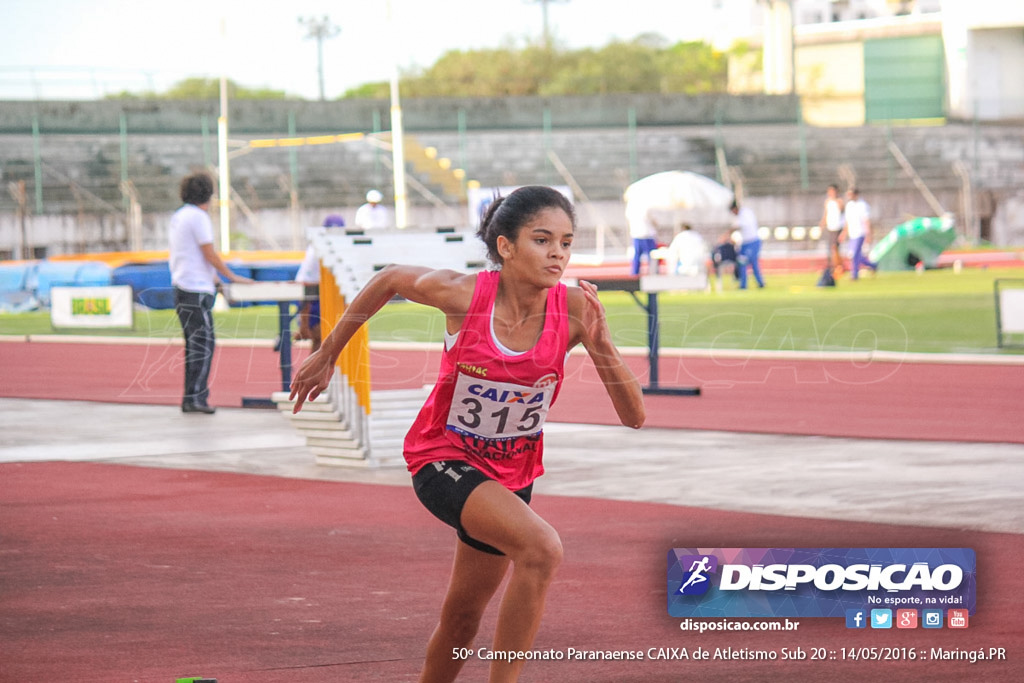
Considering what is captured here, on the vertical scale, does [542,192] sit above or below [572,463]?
above

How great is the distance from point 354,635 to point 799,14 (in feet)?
306

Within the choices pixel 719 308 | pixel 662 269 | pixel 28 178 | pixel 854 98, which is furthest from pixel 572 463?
pixel 854 98

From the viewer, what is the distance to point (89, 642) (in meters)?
5.75

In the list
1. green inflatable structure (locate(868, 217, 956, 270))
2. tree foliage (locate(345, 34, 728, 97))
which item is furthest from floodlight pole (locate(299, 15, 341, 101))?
green inflatable structure (locate(868, 217, 956, 270))

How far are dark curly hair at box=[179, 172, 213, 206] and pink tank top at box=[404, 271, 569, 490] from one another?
29.9 ft

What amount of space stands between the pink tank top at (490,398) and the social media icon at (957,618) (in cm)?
165

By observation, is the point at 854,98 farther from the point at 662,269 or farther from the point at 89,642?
the point at 89,642

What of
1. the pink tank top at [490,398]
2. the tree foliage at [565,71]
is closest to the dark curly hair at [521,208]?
the pink tank top at [490,398]

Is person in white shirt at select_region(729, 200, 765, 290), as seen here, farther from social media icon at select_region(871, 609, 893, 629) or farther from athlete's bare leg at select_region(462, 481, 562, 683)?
athlete's bare leg at select_region(462, 481, 562, 683)

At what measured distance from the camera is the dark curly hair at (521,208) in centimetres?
459

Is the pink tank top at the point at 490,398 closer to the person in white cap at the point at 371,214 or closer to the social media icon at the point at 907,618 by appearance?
the social media icon at the point at 907,618

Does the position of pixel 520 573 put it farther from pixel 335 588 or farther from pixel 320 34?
pixel 320 34

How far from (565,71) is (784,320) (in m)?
58.9

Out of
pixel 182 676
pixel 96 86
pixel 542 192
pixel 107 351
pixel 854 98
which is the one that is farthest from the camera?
pixel 854 98
